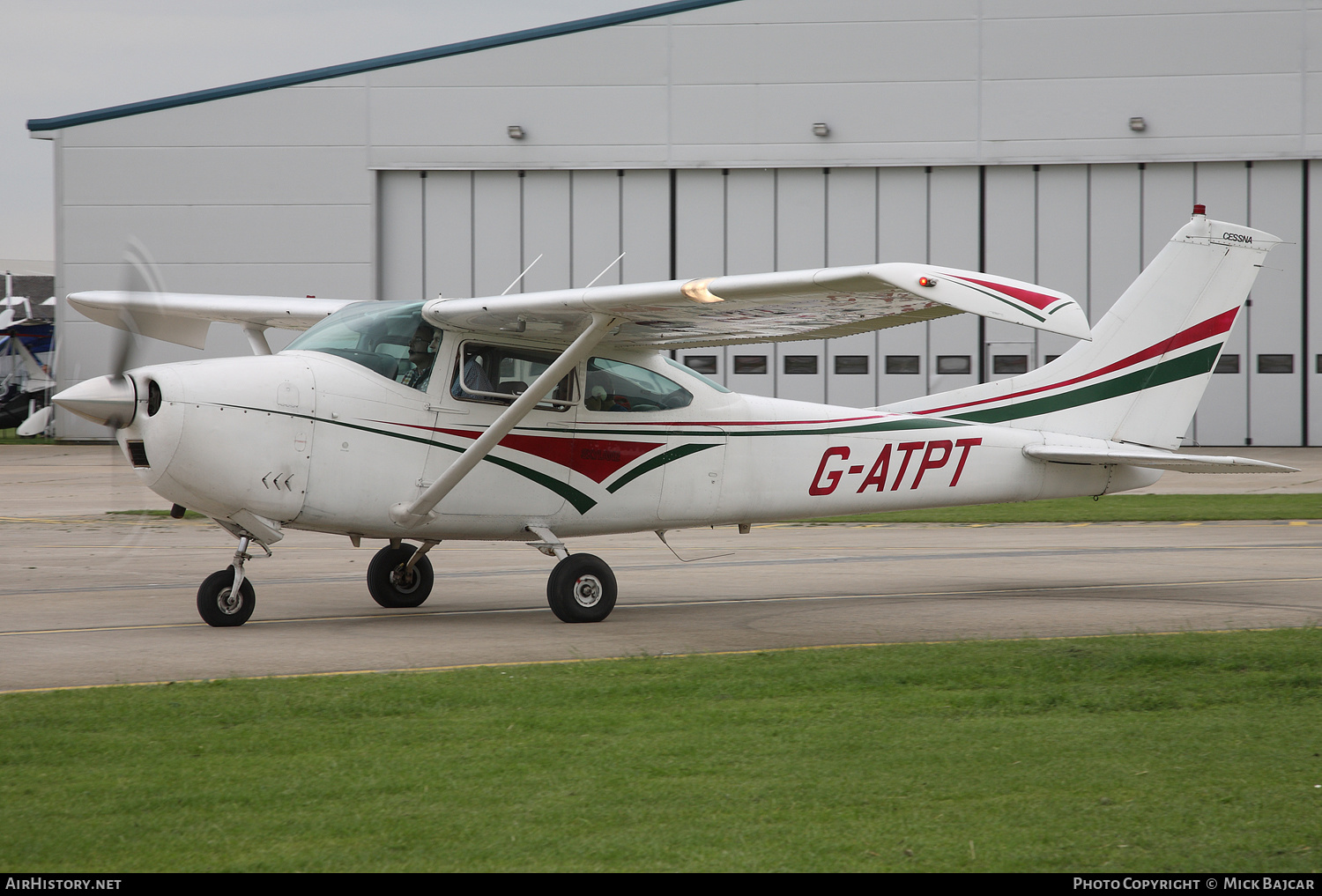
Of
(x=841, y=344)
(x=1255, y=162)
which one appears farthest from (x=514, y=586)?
(x=1255, y=162)

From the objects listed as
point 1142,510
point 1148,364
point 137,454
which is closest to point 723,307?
point 137,454

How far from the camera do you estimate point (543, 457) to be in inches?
391

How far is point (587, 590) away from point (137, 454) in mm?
3477

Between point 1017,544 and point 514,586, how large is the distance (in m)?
7.00

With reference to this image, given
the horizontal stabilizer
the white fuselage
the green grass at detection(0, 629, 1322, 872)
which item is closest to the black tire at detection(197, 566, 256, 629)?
the white fuselage

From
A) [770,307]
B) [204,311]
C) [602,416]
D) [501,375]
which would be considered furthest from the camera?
[204,311]

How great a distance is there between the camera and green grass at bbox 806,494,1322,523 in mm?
18500

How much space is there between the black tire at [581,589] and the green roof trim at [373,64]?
2414 centimetres

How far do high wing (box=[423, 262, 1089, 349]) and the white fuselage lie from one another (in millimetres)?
523

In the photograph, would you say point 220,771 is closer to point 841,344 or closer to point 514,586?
point 514,586

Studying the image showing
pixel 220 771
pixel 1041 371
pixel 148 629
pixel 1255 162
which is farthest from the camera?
pixel 1255 162

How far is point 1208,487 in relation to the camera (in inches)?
954

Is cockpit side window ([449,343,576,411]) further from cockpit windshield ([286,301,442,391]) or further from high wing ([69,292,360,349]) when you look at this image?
high wing ([69,292,360,349])

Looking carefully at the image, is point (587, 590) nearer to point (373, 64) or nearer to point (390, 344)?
point (390, 344)
